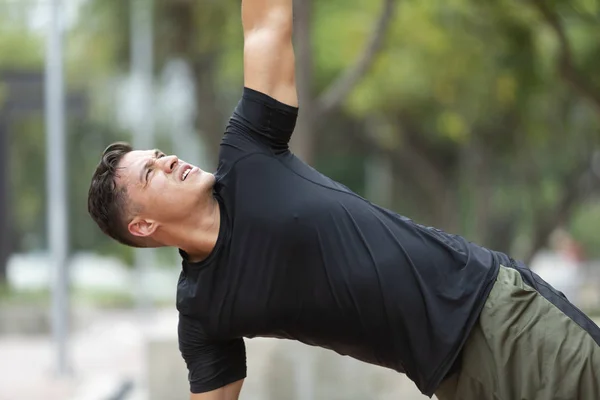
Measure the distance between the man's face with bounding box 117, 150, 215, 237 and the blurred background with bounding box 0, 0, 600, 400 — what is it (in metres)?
4.47

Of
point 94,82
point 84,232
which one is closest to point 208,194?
point 94,82

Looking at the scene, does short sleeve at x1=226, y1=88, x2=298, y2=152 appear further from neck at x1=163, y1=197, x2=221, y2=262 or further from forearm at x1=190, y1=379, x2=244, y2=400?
forearm at x1=190, y1=379, x2=244, y2=400

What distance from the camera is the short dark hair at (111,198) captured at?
295 cm

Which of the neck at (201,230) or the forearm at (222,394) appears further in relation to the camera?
the forearm at (222,394)

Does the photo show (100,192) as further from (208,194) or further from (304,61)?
(304,61)

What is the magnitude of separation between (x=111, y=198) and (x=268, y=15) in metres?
0.70

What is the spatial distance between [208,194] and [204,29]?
15.1 meters

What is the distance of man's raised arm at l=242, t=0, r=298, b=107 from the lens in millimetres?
2902

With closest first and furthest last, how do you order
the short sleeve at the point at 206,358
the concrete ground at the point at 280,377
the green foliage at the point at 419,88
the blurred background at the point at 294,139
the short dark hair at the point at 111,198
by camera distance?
the short dark hair at the point at 111,198, the short sleeve at the point at 206,358, the concrete ground at the point at 280,377, the blurred background at the point at 294,139, the green foliage at the point at 419,88

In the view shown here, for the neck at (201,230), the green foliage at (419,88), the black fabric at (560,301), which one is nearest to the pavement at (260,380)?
the black fabric at (560,301)

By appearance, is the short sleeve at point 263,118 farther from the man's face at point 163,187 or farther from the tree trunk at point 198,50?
the tree trunk at point 198,50

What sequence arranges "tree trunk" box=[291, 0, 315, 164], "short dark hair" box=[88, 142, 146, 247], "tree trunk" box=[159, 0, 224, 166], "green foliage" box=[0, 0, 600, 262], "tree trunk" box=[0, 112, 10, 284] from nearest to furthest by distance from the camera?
"short dark hair" box=[88, 142, 146, 247] < "tree trunk" box=[291, 0, 315, 164] < "green foliage" box=[0, 0, 600, 262] < "tree trunk" box=[159, 0, 224, 166] < "tree trunk" box=[0, 112, 10, 284]

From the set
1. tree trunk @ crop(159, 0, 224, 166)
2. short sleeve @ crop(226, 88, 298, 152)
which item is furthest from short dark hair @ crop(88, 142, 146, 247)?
tree trunk @ crop(159, 0, 224, 166)

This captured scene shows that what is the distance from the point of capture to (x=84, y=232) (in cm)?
2592
